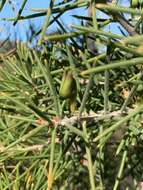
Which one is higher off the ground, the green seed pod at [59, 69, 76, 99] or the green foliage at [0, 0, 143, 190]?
the green seed pod at [59, 69, 76, 99]

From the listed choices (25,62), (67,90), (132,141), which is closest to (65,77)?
(67,90)

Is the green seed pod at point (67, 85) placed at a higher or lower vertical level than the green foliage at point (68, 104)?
higher

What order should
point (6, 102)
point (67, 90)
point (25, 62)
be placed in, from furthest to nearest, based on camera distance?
point (25, 62) → point (6, 102) → point (67, 90)

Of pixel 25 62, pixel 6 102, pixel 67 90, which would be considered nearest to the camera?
pixel 67 90

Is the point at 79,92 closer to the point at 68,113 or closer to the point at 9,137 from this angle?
the point at 68,113
